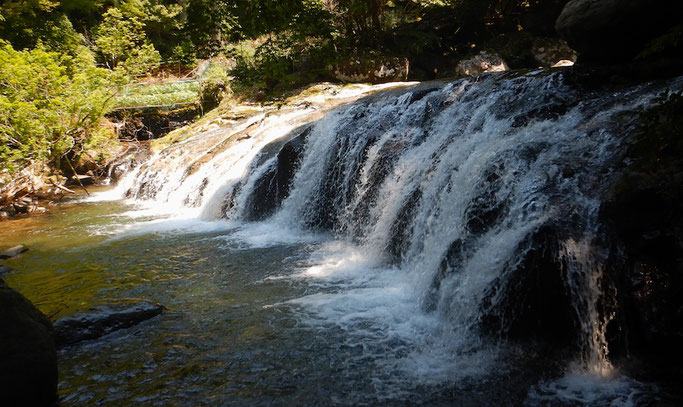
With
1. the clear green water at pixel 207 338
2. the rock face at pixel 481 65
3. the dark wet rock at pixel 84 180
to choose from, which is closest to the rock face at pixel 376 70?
the rock face at pixel 481 65

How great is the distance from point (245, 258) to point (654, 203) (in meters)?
5.56

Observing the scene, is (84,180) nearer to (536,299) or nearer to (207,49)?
(207,49)

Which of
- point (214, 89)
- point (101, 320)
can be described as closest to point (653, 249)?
point (101, 320)

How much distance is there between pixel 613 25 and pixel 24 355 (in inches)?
302

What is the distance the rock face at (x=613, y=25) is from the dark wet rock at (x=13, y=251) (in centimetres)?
1050

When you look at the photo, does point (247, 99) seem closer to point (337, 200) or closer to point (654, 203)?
point (337, 200)

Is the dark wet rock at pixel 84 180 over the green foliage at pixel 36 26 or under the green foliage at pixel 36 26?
under

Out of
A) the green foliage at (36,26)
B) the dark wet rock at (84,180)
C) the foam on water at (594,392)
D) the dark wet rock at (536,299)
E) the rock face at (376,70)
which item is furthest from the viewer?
the green foliage at (36,26)

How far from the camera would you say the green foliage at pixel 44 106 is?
12.0m

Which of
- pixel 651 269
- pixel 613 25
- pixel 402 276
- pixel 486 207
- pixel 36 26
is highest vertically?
pixel 36 26

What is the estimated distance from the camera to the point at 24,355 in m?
2.93

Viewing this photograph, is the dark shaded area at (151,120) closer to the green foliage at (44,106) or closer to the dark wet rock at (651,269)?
the green foliage at (44,106)

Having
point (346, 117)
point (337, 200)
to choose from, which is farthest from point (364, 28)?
point (337, 200)

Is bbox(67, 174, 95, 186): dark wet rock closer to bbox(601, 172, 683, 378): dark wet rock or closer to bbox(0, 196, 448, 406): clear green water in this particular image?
bbox(0, 196, 448, 406): clear green water
